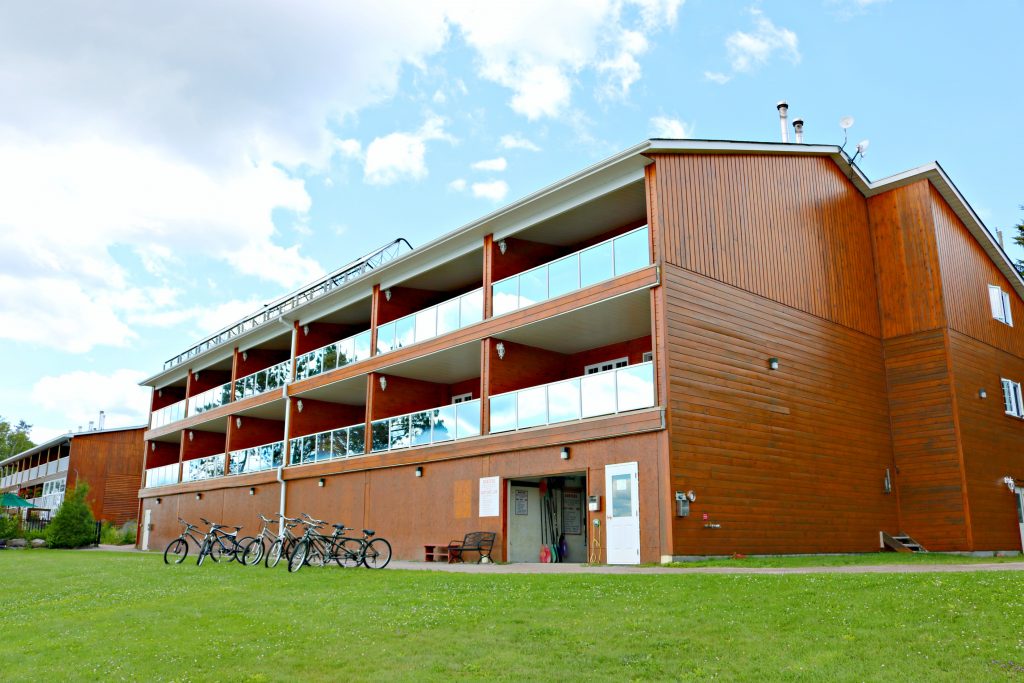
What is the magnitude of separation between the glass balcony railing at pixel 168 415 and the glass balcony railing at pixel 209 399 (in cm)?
100

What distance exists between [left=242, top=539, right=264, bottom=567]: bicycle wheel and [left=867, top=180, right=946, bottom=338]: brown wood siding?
16.2m

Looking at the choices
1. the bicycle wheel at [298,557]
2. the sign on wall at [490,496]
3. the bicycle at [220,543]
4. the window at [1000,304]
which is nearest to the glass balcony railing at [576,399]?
the sign on wall at [490,496]

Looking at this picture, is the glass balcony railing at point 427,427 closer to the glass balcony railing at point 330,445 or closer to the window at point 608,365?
the glass balcony railing at point 330,445

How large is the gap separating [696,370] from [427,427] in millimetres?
8121

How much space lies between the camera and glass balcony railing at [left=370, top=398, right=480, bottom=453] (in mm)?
20688

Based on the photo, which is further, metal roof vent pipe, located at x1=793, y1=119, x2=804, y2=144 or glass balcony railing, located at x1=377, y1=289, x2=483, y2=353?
metal roof vent pipe, located at x1=793, y1=119, x2=804, y2=144

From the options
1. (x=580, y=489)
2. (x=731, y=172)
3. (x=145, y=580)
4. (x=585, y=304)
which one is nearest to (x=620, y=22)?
(x=731, y=172)

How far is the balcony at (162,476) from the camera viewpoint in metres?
35.5

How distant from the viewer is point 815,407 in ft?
63.2

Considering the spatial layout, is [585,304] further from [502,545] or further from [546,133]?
[546,133]

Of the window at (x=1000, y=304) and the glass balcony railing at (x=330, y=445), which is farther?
the glass balcony railing at (x=330, y=445)

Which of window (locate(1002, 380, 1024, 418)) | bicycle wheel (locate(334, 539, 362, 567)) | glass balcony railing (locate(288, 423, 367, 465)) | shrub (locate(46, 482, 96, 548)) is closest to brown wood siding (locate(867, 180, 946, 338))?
window (locate(1002, 380, 1024, 418))

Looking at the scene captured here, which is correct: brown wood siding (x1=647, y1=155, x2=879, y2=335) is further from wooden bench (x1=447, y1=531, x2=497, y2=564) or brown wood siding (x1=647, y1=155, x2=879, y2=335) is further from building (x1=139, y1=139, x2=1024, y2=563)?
wooden bench (x1=447, y1=531, x2=497, y2=564)

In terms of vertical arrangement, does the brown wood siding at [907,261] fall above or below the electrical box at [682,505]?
above
